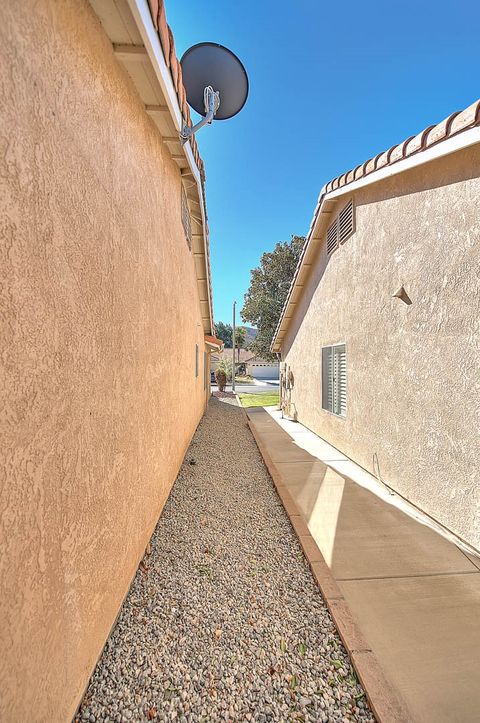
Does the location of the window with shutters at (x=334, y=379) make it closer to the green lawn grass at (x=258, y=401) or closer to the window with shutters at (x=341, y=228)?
the window with shutters at (x=341, y=228)

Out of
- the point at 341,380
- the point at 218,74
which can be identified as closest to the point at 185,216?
the point at 218,74

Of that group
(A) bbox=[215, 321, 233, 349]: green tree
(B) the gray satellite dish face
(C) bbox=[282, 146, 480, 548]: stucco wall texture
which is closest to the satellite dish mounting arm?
(B) the gray satellite dish face

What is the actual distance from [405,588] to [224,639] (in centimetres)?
225

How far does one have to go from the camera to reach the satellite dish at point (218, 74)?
5125mm

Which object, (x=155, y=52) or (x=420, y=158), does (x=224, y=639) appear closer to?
(x=155, y=52)

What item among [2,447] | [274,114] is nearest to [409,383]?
[2,447]

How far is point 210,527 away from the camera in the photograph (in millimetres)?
5086

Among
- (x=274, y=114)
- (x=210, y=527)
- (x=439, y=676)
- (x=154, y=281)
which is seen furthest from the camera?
(x=274, y=114)

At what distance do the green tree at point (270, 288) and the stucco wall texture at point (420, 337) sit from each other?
24179mm

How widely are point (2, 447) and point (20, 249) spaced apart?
1.03 metres

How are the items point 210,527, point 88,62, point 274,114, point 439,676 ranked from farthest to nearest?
point 274,114
point 210,527
point 439,676
point 88,62

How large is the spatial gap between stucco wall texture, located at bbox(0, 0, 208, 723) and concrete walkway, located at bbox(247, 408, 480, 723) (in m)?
2.69

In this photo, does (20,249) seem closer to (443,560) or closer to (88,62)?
(88,62)

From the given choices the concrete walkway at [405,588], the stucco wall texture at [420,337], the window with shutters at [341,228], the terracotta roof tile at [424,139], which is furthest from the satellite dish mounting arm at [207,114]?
the concrete walkway at [405,588]
